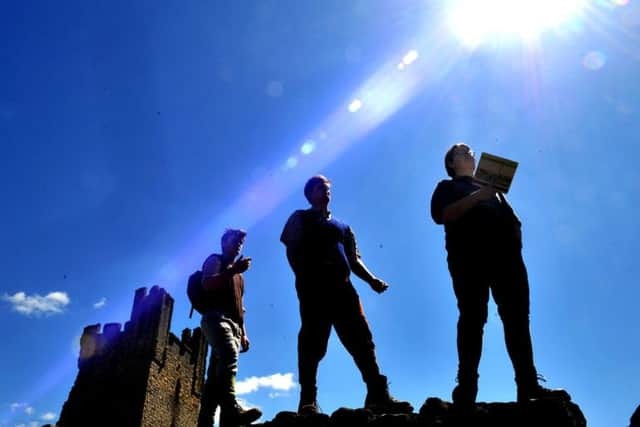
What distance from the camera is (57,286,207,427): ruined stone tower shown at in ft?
78.8

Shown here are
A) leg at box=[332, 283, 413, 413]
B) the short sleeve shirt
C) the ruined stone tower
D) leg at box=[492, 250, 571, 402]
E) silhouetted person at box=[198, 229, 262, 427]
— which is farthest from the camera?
the ruined stone tower

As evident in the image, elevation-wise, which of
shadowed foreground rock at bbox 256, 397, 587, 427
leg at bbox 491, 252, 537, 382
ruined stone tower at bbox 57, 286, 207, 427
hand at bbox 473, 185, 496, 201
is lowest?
shadowed foreground rock at bbox 256, 397, 587, 427

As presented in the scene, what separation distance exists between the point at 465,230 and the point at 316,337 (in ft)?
5.96

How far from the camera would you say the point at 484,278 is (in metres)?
3.40

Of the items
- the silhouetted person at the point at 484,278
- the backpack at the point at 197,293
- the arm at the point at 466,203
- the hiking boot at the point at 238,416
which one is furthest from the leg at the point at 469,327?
the backpack at the point at 197,293

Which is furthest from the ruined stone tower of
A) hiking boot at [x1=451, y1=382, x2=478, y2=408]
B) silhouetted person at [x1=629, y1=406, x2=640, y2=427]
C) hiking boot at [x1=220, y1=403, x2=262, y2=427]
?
silhouetted person at [x1=629, y1=406, x2=640, y2=427]

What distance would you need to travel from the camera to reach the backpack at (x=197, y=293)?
4.71m

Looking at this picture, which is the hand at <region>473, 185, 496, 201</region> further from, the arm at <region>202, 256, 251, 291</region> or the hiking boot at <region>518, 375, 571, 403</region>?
the arm at <region>202, 256, 251, 291</region>

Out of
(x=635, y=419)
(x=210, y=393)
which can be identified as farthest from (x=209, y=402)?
(x=635, y=419)

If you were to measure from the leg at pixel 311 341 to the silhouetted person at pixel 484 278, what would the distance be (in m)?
1.53

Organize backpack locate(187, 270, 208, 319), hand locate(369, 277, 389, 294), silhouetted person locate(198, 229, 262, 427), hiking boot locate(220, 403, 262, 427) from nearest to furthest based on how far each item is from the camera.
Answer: hiking boot locate(220, 403, 262, 427)
silhouetted person locate(198, 229, 262, 427)
backpack locate(187, 270, 208, 319)
hand locate(369, 277, 389, 294)

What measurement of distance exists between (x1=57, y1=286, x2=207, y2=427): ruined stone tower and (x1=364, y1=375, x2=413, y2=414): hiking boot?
870 inches

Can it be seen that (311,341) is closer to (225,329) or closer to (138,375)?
(225,329)

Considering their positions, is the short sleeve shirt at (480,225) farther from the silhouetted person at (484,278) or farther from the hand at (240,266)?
the hand at (240,266)
